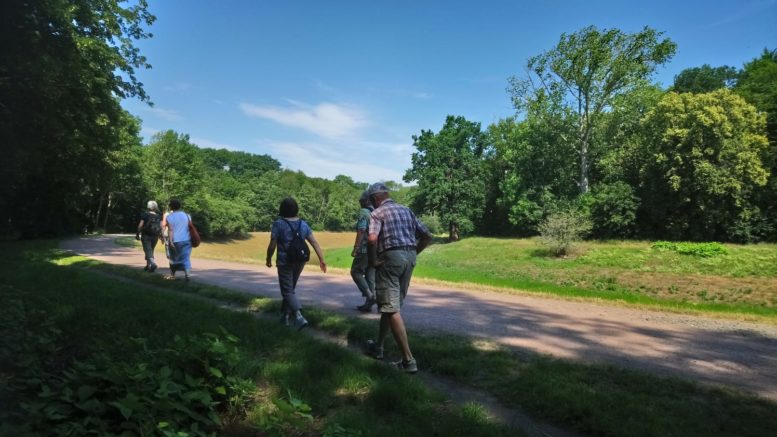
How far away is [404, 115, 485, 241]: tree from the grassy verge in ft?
147

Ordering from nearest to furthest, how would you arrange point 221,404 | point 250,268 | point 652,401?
point 221,404
point 652,401
point 250,268

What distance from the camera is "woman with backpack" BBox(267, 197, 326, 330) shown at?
22.0 ft

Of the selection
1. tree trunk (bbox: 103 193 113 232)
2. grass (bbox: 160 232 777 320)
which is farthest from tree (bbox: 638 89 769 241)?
tree trunk (bbox: 103 193 113 232)

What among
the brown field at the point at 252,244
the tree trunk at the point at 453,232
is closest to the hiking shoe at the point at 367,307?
the brown field at the point at 252,244

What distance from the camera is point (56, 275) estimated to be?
30.7 ft

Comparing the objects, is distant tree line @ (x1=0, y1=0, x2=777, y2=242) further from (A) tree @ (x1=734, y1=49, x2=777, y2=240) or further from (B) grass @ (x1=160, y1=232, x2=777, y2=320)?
(B) grass @ (x1=160, y1=232, x2=777, y2=320)

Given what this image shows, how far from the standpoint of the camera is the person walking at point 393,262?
502 centimetres

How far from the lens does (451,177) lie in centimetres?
5100

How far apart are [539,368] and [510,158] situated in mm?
46365

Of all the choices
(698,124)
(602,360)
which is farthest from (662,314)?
(698,124)

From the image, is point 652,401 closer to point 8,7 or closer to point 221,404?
point 221,404

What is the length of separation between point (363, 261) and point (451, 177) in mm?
43896

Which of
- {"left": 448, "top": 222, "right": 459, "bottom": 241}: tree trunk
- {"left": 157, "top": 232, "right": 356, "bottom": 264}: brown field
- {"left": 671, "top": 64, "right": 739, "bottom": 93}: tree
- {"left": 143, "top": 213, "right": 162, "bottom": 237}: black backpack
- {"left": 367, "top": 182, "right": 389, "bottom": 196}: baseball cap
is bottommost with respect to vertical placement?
{"left": 157, "top": 232, "right": 356, "bottom": 264}: brown field

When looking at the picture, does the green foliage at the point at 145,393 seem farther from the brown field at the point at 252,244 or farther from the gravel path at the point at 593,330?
the brown field at the point at 252,244
